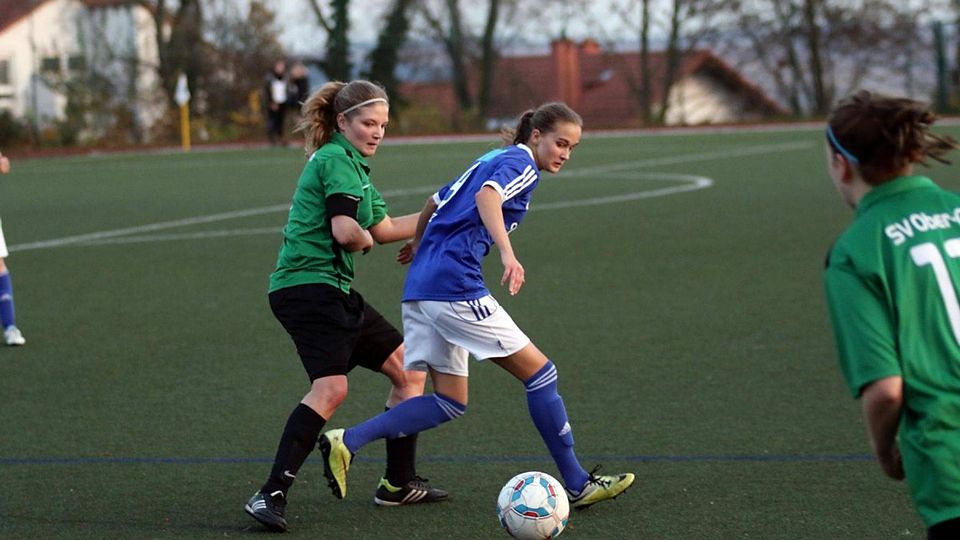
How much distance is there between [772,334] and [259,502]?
177 inches

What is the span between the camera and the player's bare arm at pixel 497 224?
4.85 metres

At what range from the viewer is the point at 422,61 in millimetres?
46188

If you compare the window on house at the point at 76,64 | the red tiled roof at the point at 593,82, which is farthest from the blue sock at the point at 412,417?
the window on house at the point at 76,64

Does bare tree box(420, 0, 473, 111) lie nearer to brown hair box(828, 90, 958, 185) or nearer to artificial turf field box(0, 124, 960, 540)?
artificial turf field box(0, 124, 960, 540)

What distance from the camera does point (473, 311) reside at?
504 centimetres

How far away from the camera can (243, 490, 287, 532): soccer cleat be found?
5020 mm

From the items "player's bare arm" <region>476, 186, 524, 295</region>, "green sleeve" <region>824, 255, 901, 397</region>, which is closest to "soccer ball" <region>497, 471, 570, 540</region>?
"player's bare arm" <region>476, 186, 524, 295</region>

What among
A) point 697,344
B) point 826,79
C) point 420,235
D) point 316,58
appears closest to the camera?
point 420,235

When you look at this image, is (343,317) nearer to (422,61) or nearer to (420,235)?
(420,235)

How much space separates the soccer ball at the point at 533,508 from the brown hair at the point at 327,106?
1.39m

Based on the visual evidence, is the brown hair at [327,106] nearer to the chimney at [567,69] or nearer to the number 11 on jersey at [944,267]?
the number 11 on jersey at [944,267]

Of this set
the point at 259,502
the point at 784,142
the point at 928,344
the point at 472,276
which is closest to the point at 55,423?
the point at 259,502

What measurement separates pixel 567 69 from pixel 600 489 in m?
41.3

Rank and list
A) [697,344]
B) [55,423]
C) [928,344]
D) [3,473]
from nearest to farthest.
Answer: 1. [928,344]
2. [3,473]
3. [55,423]
4. [697,344]
